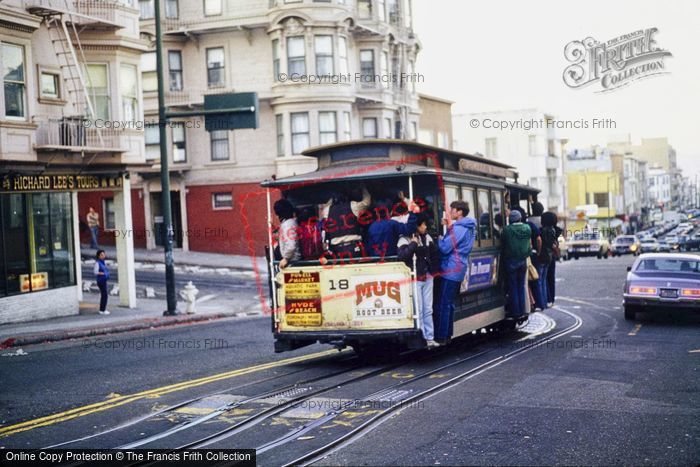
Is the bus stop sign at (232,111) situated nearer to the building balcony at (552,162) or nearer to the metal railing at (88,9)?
the metal railing at (88,9)

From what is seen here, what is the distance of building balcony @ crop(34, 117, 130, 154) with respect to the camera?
838 inches

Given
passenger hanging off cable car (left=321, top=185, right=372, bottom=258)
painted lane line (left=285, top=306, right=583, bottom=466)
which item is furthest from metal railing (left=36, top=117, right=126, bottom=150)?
painted lane line (left=285, top=306, right=583, bottom=466)

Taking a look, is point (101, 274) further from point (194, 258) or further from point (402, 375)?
point (194, 258)

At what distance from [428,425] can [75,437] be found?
3366 millimetres


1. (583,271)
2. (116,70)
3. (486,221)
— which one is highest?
(116,70)

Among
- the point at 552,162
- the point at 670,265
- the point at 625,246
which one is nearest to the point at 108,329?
the point at 670,265

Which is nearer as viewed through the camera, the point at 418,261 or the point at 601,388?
the point at 601,388

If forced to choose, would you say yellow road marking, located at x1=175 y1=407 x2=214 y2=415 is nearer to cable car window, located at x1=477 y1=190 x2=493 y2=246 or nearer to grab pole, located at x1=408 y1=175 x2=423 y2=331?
grab pole, located at x1=408 y1=175 x2=423 y2=331

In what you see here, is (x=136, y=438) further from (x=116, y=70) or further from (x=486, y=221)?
(x=116, y=70)

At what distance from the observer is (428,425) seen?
328 inches

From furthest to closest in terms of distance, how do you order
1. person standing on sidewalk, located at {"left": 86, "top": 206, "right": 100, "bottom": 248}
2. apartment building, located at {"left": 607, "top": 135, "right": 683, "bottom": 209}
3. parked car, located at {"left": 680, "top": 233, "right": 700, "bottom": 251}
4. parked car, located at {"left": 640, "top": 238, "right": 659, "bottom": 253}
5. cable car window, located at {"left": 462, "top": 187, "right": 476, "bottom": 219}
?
Answer: apartment building, located at {"left": 607, "top": 135, "right": 683, "bottom": 209} → parked car, located at {"left": 680, "top": 233, "right": 700, "bottom": 251} → parked car, located at {"left": 640, "top": 238, "right": 659, "bottom": 253} → person standing on sidewalk, located at {"left": 86, "top": 206, "right": 100, "bottom": 248} → cable car window, located at {"left": 462, "top": 187, "right": 476, "bottom": 219}

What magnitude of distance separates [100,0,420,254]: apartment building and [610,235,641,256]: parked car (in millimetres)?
23459

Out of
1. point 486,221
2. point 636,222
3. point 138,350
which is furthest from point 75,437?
point 636,222

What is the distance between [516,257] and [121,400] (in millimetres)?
7944
